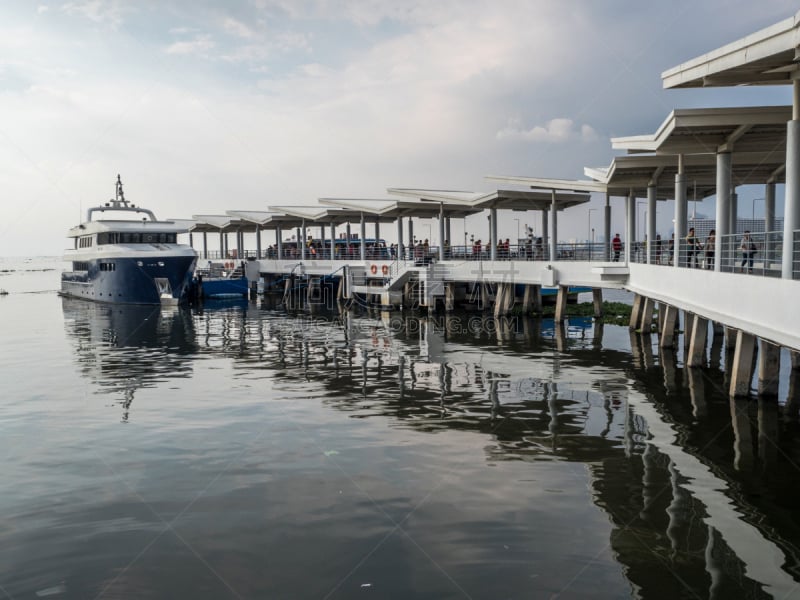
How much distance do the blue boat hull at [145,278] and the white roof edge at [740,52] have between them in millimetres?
33404

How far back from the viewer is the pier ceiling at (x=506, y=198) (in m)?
30.4

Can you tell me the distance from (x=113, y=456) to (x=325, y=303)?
1237 inches

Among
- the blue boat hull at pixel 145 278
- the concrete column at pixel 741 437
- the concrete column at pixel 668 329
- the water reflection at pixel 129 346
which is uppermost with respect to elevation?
the blue boat hull at pixel 145 278

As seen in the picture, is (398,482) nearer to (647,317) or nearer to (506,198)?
(647,317)

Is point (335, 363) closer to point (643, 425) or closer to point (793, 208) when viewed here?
point (643, 425)

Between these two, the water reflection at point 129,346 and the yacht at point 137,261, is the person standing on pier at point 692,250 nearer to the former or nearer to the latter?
the water reflection at point 129,346

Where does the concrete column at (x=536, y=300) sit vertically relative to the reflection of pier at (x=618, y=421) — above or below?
above

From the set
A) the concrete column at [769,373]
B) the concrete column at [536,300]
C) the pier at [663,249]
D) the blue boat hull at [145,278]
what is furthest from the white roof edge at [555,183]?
the blue boat hull at [145,278]

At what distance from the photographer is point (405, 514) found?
845 centimetres

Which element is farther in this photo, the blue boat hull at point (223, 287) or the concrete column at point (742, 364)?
the blue boat hull at point (223, 287)

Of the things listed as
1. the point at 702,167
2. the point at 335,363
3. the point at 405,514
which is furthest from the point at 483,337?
the point at 405,514

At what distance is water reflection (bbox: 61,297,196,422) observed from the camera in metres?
17.7

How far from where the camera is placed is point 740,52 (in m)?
10.2

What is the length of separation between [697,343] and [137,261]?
106 feet
